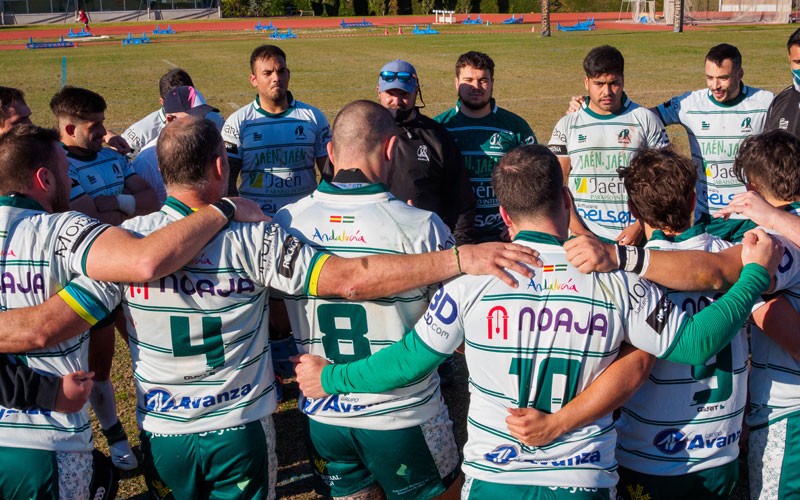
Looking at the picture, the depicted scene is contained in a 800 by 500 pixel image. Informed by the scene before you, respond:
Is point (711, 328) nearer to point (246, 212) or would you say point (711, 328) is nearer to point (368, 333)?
point (368, 333)

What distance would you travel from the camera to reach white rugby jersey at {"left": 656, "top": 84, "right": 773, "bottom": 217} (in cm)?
714

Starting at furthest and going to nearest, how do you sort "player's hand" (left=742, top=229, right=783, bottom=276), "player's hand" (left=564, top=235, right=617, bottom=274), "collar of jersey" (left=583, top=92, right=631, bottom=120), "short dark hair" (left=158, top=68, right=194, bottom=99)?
"short dark hair" (left=158, top=68, right=194, bottom=99) < "collar of jersey" (left=583, top=92, right=631, bottom=120) < "player's hand" (left=742, top=229, right=783, bottom=276) < "player's hand" (left=564, top=235, right=617, bottom=274)

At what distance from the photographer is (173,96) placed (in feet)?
23.8

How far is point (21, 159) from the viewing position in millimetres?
3688

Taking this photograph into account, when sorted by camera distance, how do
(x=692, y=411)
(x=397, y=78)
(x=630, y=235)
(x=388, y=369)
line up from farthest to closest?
(x=397, y=78), (x=630, y=235), (x=692, y=411), (x=388, y=369)

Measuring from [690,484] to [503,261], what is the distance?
54.6 inches

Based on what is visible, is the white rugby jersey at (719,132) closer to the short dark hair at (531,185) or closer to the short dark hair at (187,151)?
the short dark hair at (531,185)

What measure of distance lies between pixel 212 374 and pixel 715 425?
2.31 metres

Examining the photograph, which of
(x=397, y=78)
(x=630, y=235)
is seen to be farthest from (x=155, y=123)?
(x=630, y=235)

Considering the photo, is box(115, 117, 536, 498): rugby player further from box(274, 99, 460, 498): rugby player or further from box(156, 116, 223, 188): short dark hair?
box(274, 99, 460, 498): rugby player

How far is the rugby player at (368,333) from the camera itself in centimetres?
366

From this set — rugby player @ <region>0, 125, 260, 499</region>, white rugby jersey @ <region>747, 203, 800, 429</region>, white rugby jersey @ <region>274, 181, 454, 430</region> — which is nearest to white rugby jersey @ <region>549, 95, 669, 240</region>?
white rugby jersey @ <region>747, 203, 800, 429</region>

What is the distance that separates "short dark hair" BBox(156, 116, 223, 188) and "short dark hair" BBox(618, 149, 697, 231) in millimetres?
2012

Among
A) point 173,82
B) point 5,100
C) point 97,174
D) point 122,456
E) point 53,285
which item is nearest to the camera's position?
point 53,285
